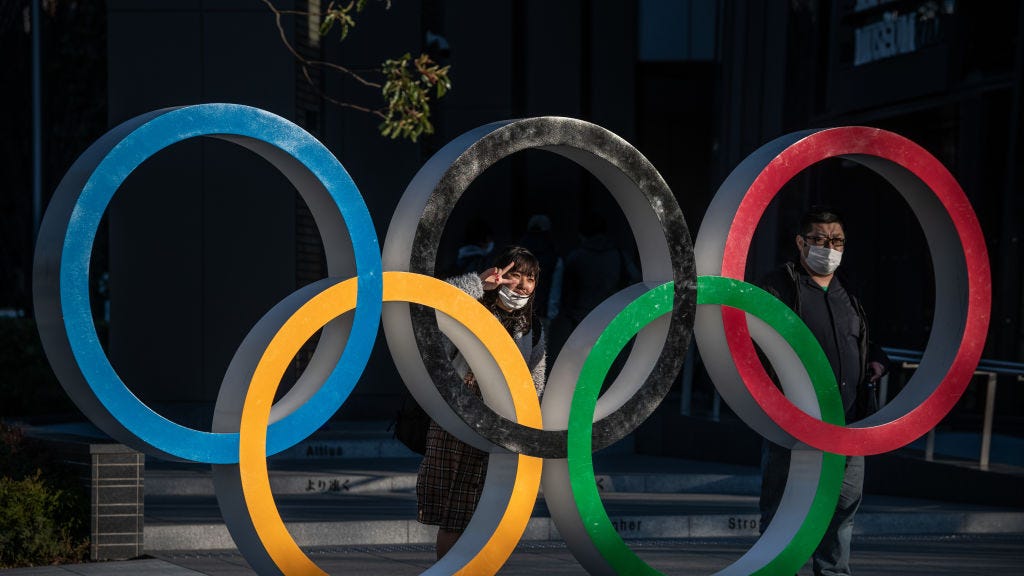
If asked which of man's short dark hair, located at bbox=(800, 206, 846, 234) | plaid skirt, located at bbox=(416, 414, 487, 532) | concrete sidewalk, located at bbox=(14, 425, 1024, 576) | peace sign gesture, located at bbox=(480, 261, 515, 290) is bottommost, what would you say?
concrete sidewalk, located at bbox=(14, 425, 1024, 576)

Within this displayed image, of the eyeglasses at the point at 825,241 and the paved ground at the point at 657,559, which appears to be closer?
the eyeglasses at the point at 825,241

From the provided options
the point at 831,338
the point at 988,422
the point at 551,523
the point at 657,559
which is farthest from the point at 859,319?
the point at 988,422

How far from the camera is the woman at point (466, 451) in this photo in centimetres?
689

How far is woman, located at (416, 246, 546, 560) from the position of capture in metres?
6.89

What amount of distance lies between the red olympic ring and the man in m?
0.31

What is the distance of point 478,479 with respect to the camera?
700cm

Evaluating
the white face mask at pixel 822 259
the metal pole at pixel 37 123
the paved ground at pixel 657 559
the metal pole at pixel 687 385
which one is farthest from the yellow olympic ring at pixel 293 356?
the metal pole at pixel 37 123

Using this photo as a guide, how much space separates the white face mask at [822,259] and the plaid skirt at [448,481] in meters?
1.91

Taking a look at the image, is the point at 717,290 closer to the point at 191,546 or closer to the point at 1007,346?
the point at 191,546

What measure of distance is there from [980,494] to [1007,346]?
8.52ft

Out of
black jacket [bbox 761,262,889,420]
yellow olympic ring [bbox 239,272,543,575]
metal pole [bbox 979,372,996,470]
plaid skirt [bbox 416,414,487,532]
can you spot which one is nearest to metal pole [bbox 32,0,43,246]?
metal pole [bbox 979,372,996,470]

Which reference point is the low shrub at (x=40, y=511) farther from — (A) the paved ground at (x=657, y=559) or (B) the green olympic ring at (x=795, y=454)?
(B) the green olympic ring at (x=795, y=454)

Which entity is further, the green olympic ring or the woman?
the woman

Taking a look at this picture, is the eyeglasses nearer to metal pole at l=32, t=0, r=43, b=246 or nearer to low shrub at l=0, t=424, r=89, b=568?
low shrub at l=0, t=424, r=89, b=568
